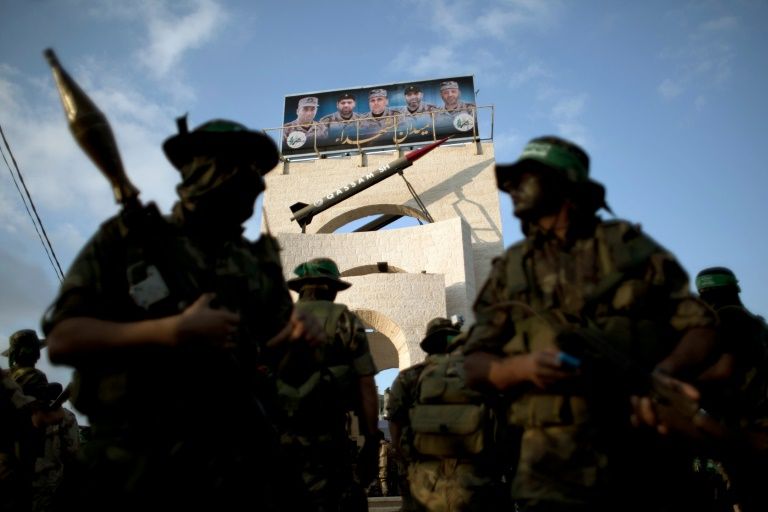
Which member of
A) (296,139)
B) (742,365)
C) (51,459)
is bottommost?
(51,459)

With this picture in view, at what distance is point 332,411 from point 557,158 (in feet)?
8.45

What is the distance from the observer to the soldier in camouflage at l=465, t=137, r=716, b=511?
190cm

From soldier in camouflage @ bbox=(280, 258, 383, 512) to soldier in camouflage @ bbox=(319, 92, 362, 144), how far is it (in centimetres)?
1941

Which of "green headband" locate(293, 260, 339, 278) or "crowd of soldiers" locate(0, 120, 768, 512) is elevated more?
"green headband" locate(293, 260, 339, 278)

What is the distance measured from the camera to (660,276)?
201 cm

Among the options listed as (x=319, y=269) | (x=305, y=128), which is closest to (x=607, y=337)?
(x=319, y=269)

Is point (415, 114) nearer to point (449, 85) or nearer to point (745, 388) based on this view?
point (449, 85)

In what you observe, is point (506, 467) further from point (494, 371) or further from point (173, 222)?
point (173, 222)

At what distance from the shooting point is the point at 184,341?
5.52ft

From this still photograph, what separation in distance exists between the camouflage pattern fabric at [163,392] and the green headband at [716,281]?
3.39m

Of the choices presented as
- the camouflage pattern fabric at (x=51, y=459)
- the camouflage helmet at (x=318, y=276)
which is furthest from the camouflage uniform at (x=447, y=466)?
the camouflage pattern fabric at (x=51, y=459)

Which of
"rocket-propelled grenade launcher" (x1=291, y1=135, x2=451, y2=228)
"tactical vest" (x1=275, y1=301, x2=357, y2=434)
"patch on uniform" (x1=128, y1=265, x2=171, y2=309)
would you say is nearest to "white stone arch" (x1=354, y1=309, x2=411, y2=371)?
"rocket-propelled grenade launcher" (x1=291, y1=135, x2=451, y2=228)

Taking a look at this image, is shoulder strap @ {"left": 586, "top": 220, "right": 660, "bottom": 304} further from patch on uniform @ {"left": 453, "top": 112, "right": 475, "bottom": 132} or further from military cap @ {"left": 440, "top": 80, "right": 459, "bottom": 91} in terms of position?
military cap @ {"left": 440, "top": 80, "right": 459, "bottom": 91}

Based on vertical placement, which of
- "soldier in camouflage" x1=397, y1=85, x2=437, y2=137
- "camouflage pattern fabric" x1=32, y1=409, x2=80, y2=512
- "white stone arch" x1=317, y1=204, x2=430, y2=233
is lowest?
"camouflage pattern fabric" x1=32, y1=409, x2=80, y2=512
